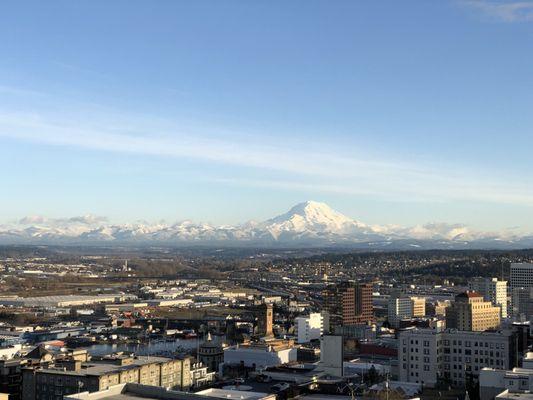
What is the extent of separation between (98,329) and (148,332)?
9.63ft

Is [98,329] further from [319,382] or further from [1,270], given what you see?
[1,270]

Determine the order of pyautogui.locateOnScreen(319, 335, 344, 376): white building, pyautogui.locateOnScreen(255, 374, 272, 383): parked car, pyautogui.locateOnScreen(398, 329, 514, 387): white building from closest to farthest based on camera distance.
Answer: pyautogui.locateOnScreen(398, 329, 514, 387): white building < pyautogui.locateOnScreen(255, 374, 272, 383): parked car < pyautogui.locateOnScreen(319, 335, 344, 376): white building

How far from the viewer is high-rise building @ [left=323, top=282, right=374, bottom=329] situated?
142 feet

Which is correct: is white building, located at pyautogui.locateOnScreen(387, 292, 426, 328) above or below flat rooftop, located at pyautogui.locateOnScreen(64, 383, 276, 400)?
below

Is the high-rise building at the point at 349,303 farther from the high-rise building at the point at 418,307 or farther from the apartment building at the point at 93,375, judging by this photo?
the apartment building at the point at 93,375

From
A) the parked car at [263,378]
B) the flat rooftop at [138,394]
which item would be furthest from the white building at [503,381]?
the parked car at [263,378]

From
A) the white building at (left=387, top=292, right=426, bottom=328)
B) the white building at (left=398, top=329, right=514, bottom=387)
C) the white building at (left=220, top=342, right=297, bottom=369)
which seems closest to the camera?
the white building at (left=398, top=329, right=514, bottom=387)

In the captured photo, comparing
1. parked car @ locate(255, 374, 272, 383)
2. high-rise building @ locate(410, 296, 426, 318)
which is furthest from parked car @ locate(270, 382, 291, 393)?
high-rise building @ locate(410, 296, 426, 318)

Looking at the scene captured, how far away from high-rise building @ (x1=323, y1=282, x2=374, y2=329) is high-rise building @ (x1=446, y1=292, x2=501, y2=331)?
6.77 m

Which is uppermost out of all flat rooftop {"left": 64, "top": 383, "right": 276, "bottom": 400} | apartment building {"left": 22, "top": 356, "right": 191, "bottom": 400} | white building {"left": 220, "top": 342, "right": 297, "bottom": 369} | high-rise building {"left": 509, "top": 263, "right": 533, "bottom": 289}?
high-rise building {"left": 509, "top": 263, "right": 533, "bottom": 289}

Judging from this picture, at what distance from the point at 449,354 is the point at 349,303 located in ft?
67.8

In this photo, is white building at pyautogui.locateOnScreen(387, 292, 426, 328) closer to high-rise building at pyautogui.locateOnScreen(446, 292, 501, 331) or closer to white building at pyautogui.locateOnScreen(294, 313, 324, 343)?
high-rise building at pyautogui.locateOnScreen(446, 292, 501, 331)

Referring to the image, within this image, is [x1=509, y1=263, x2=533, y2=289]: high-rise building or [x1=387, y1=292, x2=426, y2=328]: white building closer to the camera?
[x1=387, y1=292, x2=426, y2=328]: white building

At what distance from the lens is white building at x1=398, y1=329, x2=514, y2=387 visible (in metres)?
22.7
